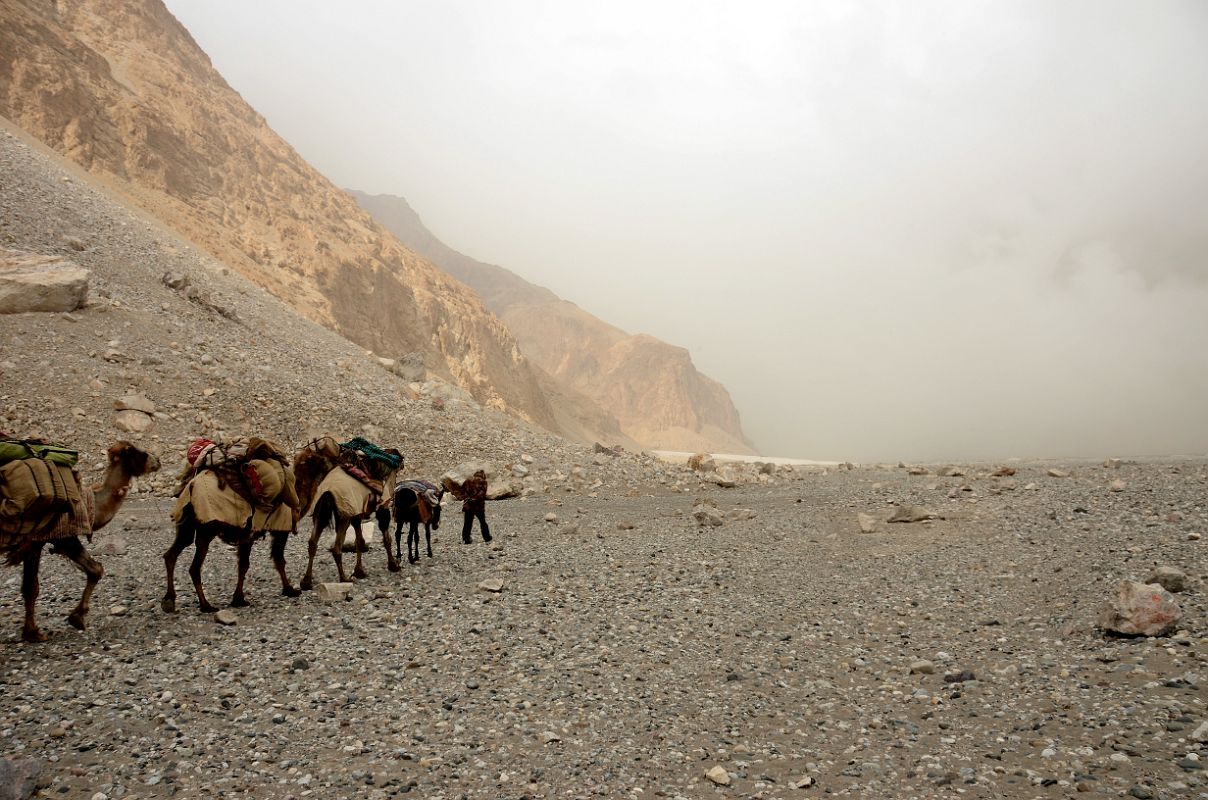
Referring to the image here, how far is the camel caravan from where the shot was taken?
652 cm

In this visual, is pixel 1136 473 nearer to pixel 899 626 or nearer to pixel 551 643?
Result: pixel 899 626

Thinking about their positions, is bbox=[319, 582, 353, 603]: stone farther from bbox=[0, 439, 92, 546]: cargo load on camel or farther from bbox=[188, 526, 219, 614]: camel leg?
bbox=[0, 439, 92, 546]: cargo load on camel

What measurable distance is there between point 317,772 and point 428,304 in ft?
179

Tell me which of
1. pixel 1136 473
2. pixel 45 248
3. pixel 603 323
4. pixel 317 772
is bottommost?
pixel 317 772

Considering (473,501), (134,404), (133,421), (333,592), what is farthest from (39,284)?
(333,592)

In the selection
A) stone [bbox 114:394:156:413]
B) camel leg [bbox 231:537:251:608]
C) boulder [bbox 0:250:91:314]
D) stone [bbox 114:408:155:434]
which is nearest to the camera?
camel leg [bbox 231:537:251:608]

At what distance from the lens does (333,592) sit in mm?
9000

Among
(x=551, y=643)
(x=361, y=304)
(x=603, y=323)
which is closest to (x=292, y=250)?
(x=361, y=304)

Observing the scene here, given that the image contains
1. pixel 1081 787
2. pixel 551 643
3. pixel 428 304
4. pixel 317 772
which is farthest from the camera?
pixel 428 304

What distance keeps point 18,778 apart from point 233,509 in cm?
416

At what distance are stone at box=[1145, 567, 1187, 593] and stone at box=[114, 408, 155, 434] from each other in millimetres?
21643

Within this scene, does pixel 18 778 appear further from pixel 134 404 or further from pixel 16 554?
pixel 134 404

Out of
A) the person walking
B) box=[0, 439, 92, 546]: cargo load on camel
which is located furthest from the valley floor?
the person walking

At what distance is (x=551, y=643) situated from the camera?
Result: 7480 millimetres
